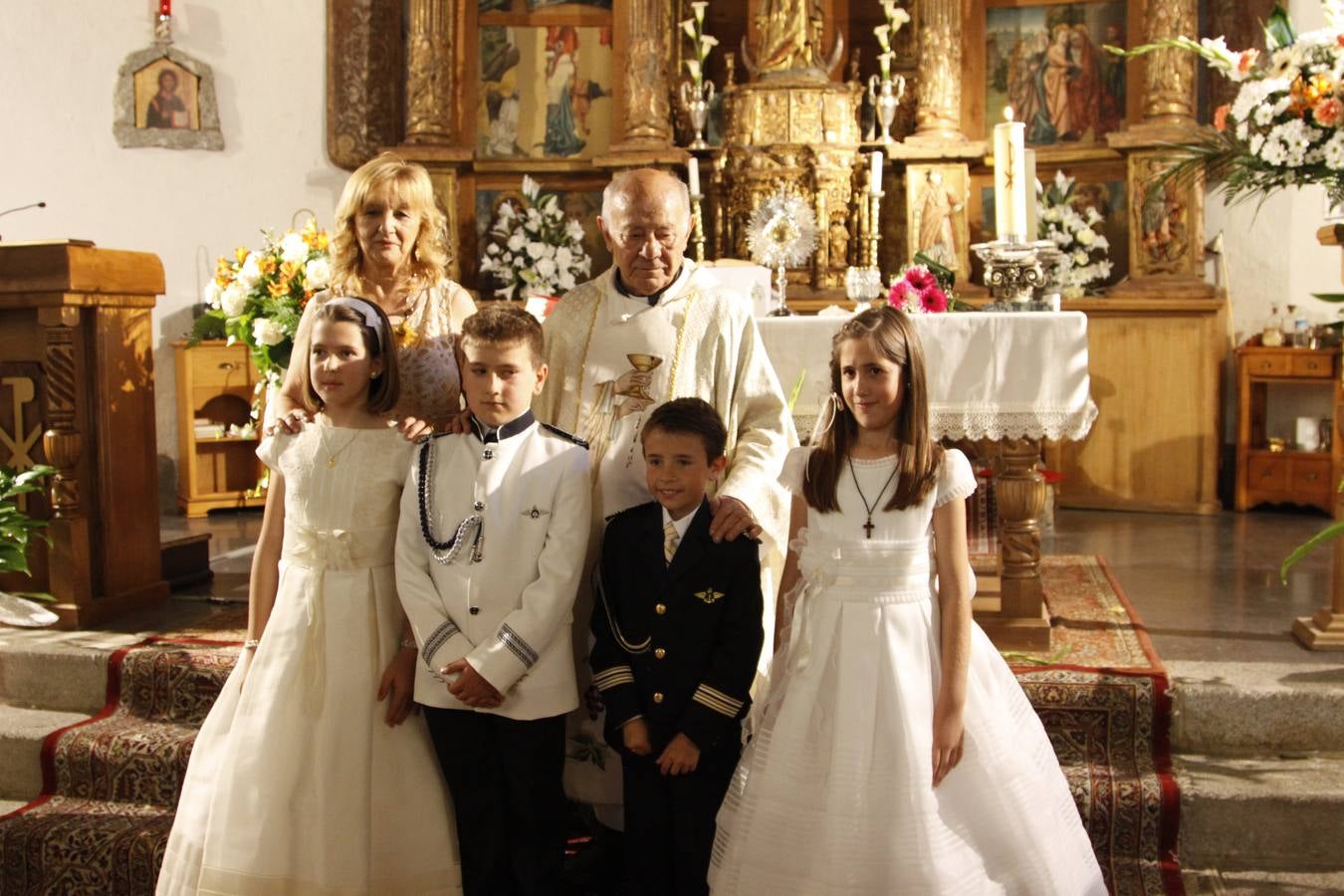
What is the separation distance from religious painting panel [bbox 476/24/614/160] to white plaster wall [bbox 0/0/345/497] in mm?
960

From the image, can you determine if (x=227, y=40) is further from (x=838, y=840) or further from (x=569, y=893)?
(x=838, y=840)

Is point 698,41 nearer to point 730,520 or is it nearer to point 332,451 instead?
point 332,451

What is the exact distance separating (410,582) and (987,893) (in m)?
1.34

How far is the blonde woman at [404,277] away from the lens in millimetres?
3203

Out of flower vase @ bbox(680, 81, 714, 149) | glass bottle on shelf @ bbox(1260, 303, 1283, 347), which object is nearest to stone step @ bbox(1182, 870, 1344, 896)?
glass bottle on shelf @ bbox(1260, 303, 1283, 347)

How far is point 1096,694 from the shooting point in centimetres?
378

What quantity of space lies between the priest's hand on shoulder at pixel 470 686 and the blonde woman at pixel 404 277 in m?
0.64

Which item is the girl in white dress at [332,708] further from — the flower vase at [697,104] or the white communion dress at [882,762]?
the flower vase at [697,104]

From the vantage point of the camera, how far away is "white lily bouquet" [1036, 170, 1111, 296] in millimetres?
7328

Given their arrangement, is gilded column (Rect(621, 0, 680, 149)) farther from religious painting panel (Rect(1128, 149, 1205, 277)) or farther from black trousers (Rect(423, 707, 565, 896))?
black trousers (Rect(423, 707, 565, 896))

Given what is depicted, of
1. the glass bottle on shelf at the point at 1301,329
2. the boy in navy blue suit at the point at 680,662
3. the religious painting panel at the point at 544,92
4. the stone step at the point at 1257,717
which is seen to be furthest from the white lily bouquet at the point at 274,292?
the glass bottle on shelf at the point at 1301,329

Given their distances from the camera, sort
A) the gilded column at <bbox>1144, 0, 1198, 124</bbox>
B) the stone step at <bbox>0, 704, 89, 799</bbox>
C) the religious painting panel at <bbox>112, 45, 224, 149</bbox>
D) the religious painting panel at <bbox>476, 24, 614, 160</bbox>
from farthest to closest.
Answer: the religious painting panel at <bbox>476, 24, 614, 160</bbox> → the religious painting panel at <bbox>112, 45, 224, 149</bbox> → the gilded column at <bbox>1144, 0, 1198, 124</bbox> → the stone step at <bbox>0, 704, 89, 799</bbox>

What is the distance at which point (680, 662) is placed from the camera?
2916 mm

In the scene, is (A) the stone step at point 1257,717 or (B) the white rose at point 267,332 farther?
(B) the white rose at point 267,332
